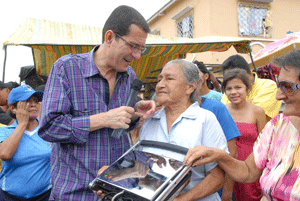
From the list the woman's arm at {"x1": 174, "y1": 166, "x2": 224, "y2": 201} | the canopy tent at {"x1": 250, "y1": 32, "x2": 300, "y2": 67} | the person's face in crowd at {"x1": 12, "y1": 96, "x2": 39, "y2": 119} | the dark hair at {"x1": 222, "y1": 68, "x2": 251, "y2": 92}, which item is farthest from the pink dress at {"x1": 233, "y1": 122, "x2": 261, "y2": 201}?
the canopy tent at {"x1": 250, "y1": 32, "x2": 300, "y2": 67}

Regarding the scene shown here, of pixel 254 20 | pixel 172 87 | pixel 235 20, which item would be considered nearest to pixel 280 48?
pixel 172 87

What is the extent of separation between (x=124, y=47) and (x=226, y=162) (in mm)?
1069

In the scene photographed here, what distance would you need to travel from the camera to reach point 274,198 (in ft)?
5.19

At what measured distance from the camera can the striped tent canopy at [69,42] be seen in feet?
15.4

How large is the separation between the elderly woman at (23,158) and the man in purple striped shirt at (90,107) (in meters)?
1.13

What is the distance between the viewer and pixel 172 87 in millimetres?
2064

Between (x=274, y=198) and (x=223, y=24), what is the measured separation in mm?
11538

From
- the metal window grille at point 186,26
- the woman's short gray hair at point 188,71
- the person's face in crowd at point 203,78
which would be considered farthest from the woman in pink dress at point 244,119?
the metal window grille at point 186,26

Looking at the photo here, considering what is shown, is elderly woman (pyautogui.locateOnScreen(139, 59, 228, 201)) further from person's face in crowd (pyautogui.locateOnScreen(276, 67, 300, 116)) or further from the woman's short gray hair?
person's face in crowd (pyautogui.locateOnScreen(276, 67, 300, 116))

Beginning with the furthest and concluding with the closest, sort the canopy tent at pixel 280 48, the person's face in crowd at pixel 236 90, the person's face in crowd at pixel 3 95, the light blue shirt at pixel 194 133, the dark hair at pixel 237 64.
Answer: the canopy tent at pixel 280 48 → the person's face in crowd at pixel 3 95 → the dark hair at pixel 237 64 → the person's face in crowd at pixel 236 90 → the light blue shirt at pixel 194 133

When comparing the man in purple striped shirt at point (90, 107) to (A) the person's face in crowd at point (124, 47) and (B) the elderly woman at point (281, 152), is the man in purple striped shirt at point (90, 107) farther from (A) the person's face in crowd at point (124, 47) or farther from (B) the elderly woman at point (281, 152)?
(B) the elderly woman at point (281, 152)

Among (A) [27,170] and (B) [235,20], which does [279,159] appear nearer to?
(A) [27,170]

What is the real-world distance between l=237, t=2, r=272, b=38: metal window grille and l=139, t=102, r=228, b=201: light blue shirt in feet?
38.0

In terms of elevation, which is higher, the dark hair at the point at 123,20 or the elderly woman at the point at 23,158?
the dark hair at the point at 123,20
